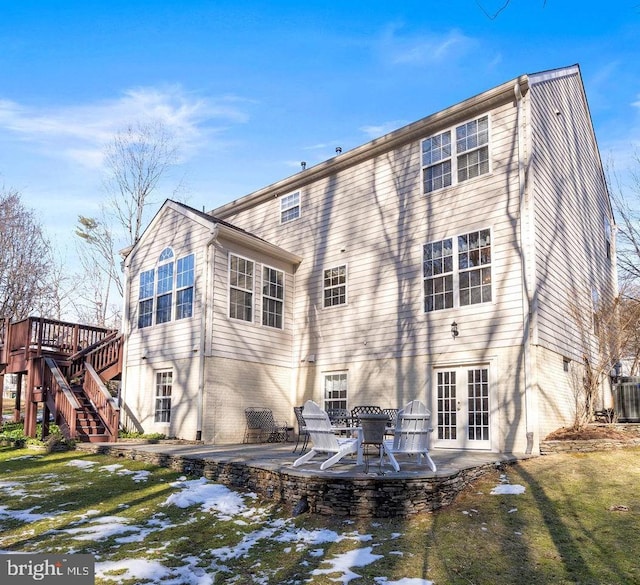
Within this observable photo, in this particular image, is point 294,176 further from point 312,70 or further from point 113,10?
point 113,10

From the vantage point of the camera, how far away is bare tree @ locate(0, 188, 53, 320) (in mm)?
24125

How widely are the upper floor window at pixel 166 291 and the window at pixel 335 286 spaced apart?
342 cm

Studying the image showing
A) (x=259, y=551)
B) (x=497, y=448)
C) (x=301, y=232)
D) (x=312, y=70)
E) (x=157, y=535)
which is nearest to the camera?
(x=259, y=551)

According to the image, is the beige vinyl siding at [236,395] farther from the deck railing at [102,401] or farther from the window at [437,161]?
the window at [437,161]

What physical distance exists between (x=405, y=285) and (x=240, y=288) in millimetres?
4043

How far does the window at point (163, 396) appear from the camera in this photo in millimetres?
13516

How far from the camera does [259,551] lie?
561 centimetres

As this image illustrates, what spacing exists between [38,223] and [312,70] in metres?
19.9

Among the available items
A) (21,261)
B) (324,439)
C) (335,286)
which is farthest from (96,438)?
(21,261)

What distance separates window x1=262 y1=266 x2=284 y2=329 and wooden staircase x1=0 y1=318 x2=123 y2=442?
13.9 feet

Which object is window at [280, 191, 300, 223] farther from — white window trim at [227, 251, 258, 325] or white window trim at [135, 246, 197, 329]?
white window trim at [135, 246, 197, 329]

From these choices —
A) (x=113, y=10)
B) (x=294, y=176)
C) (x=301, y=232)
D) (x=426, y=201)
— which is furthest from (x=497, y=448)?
(x=113, y=10)

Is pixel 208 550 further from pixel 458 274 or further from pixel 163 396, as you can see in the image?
pixel 163 396

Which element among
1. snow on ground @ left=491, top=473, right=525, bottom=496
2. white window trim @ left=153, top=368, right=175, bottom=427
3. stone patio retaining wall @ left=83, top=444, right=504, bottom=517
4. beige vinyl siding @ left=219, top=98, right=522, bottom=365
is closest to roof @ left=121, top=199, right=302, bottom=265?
beige vinyl siding @ left=219, top=98, right=522, bottom=365
